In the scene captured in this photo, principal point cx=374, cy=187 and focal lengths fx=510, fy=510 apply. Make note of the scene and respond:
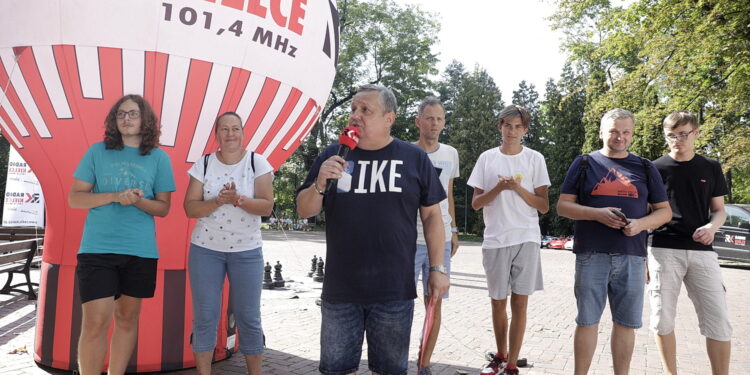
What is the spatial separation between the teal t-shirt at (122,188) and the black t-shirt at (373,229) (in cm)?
155

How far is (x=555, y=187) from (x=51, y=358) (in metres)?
39.5

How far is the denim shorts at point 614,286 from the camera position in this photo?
363 centimetres

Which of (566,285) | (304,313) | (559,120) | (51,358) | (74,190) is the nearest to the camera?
(74,190)

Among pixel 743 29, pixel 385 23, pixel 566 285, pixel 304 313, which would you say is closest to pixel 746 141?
pixel 743 29

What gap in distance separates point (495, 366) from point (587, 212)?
1627 mm

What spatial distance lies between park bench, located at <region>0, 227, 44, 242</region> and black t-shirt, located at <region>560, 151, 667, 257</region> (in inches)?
427

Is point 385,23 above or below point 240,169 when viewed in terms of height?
above

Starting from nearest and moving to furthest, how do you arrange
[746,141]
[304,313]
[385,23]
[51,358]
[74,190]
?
[74,190] → [51,358] → [304,313] → [746,141] → [385,23]

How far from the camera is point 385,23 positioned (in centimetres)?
3372

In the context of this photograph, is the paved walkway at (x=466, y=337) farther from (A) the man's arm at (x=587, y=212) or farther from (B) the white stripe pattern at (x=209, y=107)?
(B) the white stripe pattern at (x=209, y=107)

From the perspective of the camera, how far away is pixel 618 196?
145 inches

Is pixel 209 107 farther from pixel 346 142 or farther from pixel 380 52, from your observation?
pixel 380 52

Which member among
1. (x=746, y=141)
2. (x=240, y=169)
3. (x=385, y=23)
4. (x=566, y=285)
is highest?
(x=385, y=23)

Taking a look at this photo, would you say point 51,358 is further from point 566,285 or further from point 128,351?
point 566,285
